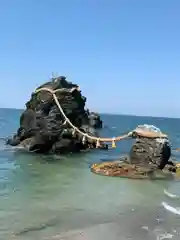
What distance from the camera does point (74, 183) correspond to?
23.9m

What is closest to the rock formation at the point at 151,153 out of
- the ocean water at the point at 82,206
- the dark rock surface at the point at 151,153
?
the dark rock surface at the point at 151,153

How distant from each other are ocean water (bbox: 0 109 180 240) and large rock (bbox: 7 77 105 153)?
9.38 metres

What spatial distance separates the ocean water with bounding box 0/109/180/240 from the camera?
14383 mm

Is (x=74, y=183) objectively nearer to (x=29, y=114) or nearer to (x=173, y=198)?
(x=173, y=198)

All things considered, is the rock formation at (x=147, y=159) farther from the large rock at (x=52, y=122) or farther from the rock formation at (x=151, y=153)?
the large rock at (x=52, y=122)

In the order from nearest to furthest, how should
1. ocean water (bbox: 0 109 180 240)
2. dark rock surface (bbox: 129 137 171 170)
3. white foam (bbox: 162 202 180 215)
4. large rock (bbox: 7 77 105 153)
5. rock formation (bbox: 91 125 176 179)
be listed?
ocean water (bbox: 0 109 180 240), white foam (bbox: 162 202 180 215), rock formation (bbox: 91 125 176 179), dark rock surface (bbox: 129 137 171 170), large rock (bbox: 7 77 105 153)

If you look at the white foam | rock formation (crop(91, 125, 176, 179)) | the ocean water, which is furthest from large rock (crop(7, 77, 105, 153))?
the white foam

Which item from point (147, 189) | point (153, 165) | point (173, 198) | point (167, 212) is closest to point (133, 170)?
point (153, 165)

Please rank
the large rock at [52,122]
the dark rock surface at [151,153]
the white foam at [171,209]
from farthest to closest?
the large rock at [52,122] → the dark rock surface at [151,153] → the white foam at [171,209]

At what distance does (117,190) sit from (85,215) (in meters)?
5.66

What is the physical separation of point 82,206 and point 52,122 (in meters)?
22.0

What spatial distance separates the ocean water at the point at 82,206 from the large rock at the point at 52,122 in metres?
9.38

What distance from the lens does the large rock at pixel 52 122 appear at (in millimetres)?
39062

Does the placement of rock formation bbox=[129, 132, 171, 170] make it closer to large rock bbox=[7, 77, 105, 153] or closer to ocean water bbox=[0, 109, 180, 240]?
ocean water bbox=[0, 109, 180, 240]
